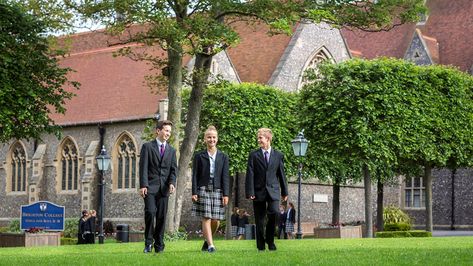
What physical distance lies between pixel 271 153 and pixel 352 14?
35.1ft

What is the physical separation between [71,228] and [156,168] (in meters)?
32.4

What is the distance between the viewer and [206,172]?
16547mm

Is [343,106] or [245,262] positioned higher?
[343,106]

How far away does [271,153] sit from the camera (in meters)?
16.7

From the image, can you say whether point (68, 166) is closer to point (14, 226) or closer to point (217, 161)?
point (14, 226)

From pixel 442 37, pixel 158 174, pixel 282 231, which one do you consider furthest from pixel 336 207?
pixel 158 174

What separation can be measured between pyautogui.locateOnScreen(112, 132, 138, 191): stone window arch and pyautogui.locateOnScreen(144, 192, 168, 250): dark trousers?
33.0 m

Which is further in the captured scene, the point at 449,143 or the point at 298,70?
the point at 298,70

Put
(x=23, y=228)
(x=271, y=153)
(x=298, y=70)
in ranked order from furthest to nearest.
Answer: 1. (x=298, y=70)
2. (x=23, y=228)
3. (x=271, y=153)

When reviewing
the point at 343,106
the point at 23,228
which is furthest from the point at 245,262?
the point at 343,106

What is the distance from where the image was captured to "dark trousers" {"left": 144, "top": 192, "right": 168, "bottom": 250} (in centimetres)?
1636

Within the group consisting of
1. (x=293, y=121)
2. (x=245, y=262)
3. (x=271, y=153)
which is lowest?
(x=245, y=262)

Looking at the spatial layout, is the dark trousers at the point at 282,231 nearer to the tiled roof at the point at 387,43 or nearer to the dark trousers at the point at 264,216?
the dark trousers at the point at 264,216

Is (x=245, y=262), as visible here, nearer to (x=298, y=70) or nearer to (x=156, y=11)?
(x=156, y=11)
